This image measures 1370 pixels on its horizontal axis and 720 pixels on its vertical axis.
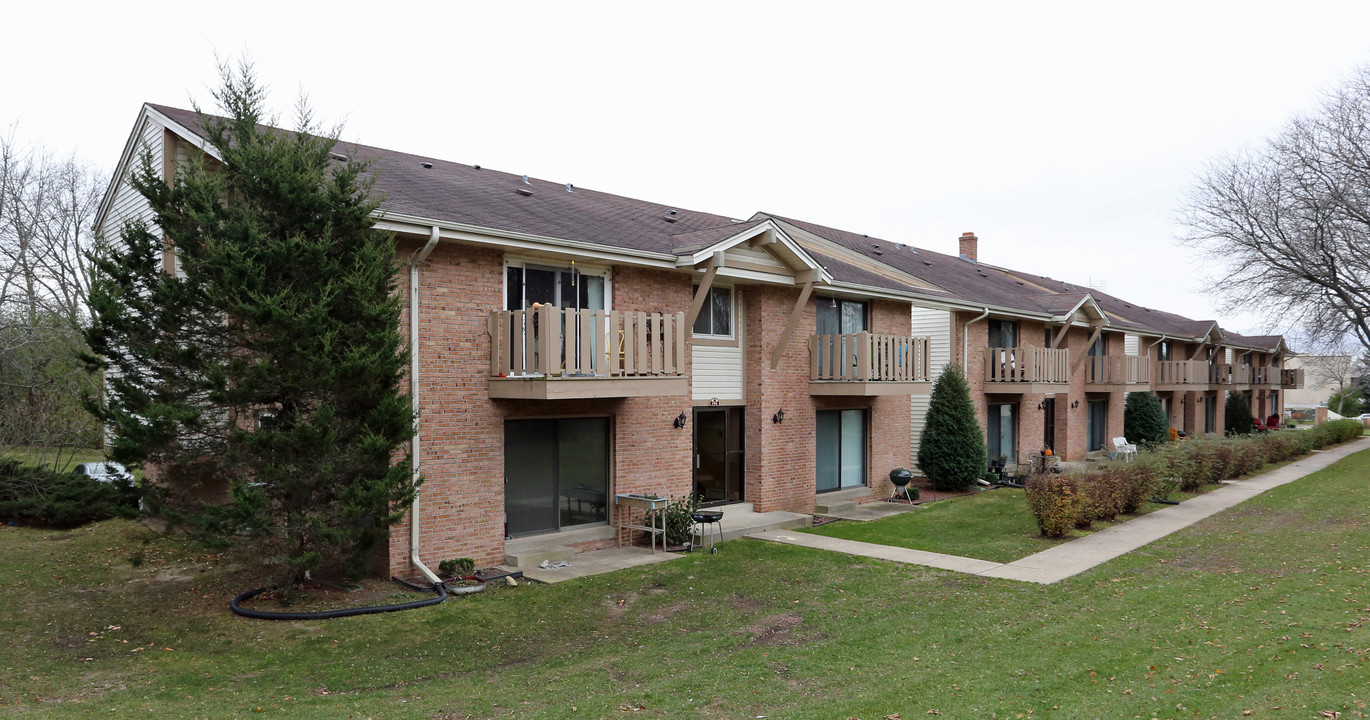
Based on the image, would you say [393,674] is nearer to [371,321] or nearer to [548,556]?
[371,321]

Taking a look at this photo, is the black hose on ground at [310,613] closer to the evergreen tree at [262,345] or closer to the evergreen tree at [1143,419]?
the evergreen tree at [262,345]

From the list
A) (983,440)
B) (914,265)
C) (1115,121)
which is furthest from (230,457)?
(914,265)

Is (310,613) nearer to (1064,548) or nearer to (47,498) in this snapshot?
(47,498)

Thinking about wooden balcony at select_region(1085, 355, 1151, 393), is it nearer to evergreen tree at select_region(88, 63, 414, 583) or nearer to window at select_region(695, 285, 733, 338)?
window at select_region(695, 285, 733, 338)

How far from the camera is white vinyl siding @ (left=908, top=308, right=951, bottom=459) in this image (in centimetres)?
2203

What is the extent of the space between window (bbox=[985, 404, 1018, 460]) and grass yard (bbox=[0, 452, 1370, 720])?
37.4 feet

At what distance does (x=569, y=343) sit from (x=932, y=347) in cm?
1384

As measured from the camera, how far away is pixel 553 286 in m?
12.6

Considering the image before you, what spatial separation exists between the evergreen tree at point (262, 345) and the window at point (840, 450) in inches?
412

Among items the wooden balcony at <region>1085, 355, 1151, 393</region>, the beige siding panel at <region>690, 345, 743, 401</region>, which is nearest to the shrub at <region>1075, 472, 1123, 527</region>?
the beige siding panel at <region>690, 345, 743, 401</region>

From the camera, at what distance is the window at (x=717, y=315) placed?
603 inches

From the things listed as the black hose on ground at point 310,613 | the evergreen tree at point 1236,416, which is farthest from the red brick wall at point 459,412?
the evergreen tree at point 1236,416

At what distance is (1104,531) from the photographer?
1494 cm

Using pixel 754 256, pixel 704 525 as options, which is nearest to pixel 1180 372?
pixel 754 256
